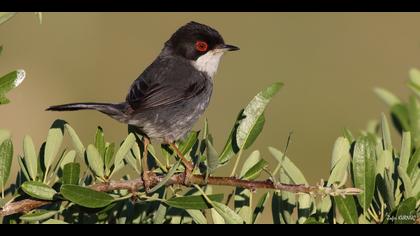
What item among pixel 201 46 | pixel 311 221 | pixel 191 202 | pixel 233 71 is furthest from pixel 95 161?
pixel 233 71

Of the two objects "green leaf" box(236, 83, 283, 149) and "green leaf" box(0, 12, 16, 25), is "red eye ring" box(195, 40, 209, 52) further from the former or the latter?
"green leaf" box(0, 12, 16, 25)

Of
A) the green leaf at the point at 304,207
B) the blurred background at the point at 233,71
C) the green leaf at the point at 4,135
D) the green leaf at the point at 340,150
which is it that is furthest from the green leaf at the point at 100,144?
the blurred background at the point at 233,71

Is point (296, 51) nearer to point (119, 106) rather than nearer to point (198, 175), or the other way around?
point (119, 106)

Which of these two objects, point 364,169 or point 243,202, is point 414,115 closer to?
point 364,169

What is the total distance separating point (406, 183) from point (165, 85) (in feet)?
9.35

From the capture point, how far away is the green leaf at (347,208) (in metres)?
2.81

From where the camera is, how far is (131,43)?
565 inches

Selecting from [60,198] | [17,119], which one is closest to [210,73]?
[60,198]

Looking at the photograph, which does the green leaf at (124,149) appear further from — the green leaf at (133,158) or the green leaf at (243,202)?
the green leaf at (243,202)

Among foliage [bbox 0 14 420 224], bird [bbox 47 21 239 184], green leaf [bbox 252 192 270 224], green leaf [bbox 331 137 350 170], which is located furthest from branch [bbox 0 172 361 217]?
bird [bbox 47 21 239 184]

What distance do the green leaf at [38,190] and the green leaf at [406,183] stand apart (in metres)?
1.43

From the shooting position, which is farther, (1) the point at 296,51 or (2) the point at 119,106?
(1) the point at 296,51

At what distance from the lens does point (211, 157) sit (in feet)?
9.73

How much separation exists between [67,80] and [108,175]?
9566mm
